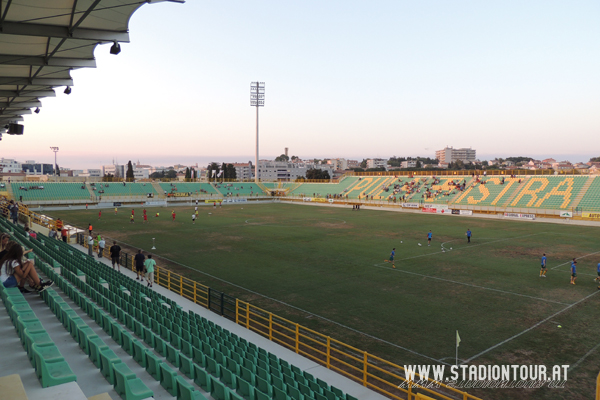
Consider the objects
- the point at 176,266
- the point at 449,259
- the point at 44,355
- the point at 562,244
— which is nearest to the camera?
the point at 44,355

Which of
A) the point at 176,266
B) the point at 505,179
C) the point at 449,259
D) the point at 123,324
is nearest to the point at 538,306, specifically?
the point at 449,259

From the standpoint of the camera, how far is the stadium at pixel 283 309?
645cm

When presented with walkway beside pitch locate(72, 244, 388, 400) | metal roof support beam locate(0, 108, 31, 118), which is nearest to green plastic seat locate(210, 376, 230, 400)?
walkway beside pitch locate(72, 244, 388, 400)

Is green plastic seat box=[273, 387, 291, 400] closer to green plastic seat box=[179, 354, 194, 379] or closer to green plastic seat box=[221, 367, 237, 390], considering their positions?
green plastic seat box=[221, 367, 237, 390]

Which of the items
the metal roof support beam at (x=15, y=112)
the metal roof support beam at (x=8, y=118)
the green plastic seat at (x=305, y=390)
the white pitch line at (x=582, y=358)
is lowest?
the white pitch line at (x=582, y=358)

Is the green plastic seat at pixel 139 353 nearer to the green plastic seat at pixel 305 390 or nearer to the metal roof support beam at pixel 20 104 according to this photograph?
the green plastic seat at pixel 305 390

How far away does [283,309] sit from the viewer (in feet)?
47.3

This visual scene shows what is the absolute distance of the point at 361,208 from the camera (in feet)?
206

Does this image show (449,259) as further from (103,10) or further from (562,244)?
(103,10)

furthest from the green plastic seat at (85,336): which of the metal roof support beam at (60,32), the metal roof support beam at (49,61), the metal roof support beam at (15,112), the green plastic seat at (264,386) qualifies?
the metal roof support beam at (15,112)

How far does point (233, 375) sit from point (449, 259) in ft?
65.6

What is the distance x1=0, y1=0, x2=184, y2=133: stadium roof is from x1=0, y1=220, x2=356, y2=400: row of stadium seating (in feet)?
22.9

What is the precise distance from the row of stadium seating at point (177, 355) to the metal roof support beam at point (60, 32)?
270 inches

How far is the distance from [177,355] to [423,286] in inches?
529
